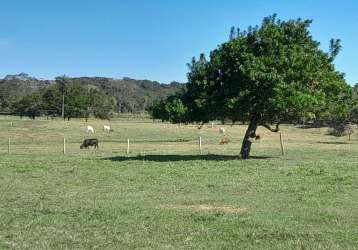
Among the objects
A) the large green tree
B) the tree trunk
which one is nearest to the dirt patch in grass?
the large green tree

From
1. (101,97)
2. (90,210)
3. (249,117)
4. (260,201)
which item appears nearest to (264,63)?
(249,117)

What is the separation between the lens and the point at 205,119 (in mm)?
34500

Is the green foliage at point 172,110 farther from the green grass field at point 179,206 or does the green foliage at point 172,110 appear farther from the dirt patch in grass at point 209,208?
the dirt patch in grass at point 209,208

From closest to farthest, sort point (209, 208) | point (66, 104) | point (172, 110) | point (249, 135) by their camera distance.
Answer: point (209, 208)
point (172, 110)
point (249, 135)
point (66, 104)

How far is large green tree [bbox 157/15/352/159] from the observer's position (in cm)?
3106

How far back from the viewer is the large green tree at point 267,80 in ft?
102

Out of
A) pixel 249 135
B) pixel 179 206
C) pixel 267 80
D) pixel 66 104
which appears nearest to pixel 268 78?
pixel 267 80

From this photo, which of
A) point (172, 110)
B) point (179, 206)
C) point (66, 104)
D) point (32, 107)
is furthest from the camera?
point (32, 107)

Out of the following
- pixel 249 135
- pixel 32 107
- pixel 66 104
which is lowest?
pixel 249 135

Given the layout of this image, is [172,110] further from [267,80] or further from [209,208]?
[209,208]

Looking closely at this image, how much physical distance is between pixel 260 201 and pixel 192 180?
6355mm

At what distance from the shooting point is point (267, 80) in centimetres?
3094

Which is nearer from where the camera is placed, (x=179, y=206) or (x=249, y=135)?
(x=179, y=206)

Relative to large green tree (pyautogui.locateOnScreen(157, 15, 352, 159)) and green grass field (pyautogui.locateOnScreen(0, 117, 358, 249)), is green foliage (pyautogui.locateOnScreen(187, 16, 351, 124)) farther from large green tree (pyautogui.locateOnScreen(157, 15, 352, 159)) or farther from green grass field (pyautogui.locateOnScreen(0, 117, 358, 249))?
green grass field (pyautogui.locateOnScreen(0, 117, 358, 249))
